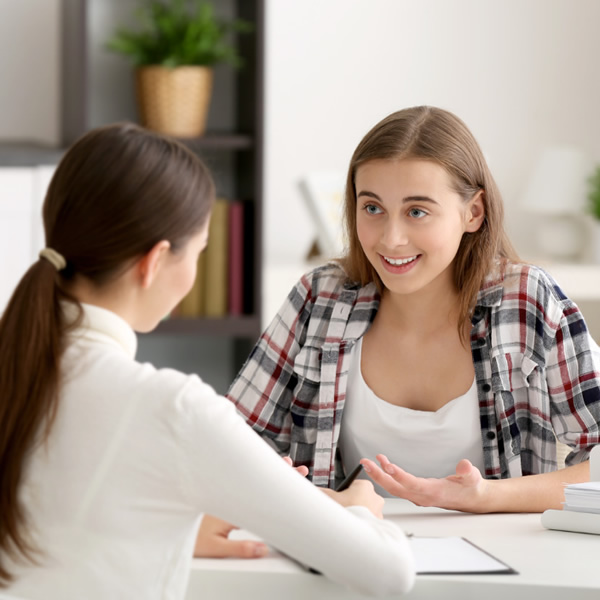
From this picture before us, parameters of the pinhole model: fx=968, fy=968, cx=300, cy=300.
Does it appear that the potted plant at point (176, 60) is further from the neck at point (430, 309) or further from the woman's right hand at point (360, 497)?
the woman's right hand at point (360, 497)

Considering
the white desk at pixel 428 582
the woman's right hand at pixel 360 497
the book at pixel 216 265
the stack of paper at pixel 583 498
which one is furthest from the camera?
the book at pixel 216 265

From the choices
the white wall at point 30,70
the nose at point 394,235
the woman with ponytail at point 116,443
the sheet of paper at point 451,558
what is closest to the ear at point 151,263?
the woman with ponytail at point 116,443

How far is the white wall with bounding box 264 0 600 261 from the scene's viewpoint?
11.3 feet

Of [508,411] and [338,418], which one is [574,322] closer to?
[508,411]

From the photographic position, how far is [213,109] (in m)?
3.37

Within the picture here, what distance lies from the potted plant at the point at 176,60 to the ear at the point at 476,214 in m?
1.52

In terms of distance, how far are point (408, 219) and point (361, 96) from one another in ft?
6.14

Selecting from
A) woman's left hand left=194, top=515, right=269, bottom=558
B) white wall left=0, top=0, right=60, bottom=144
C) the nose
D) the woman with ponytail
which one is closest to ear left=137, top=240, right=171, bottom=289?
the woman with ponytail

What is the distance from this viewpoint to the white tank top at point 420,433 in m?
1.69

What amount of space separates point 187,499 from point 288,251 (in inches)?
99.6

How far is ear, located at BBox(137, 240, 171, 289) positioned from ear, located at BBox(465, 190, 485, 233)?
0.84 m

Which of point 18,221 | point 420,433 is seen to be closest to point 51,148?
point 18,221

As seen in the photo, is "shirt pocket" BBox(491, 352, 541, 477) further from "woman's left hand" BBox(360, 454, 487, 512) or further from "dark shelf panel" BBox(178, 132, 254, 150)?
"dark shelf panel" BBox(178, 132, 254, 150)

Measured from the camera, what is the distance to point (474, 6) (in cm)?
351
